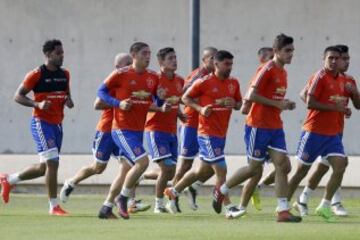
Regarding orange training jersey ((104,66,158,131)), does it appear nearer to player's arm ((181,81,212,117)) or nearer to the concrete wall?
player's arm ((181,81,212,117))

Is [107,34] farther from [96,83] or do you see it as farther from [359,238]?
[359,238]

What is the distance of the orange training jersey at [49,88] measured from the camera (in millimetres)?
21359

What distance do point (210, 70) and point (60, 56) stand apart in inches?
102

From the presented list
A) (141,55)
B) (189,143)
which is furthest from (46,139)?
(189,143)

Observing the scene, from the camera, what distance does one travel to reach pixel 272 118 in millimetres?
20141

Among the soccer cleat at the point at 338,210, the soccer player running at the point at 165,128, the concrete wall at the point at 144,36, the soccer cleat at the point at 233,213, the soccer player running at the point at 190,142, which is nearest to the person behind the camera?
the soccer cleat at the point at 233,213

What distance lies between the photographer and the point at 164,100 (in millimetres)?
22562

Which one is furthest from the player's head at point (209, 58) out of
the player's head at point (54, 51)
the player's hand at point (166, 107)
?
the player's head at point (54, 51)

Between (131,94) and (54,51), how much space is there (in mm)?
1559

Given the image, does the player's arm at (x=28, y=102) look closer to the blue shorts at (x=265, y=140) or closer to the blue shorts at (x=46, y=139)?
the blue shorts at (x=46, y=139)

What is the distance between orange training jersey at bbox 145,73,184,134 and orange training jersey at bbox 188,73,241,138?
1.57 metres

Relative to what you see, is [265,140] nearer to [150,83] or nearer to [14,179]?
[150,83]

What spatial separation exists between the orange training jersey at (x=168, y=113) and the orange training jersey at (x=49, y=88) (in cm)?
170

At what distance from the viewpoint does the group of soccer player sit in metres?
20.0
